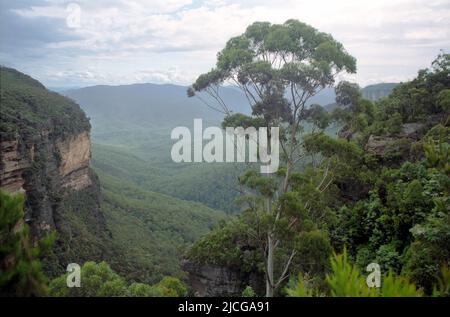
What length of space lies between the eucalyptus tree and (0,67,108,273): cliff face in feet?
38.1

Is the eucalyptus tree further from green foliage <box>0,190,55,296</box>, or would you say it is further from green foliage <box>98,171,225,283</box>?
green foliage <box>98,171,225,283</box>

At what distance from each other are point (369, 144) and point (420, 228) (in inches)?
222

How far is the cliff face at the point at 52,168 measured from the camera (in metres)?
20.5

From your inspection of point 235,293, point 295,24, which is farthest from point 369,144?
point 235,293

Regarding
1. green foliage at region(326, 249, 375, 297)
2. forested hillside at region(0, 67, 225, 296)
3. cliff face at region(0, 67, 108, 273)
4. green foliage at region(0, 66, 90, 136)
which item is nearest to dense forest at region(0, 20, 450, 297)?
green foliage at region(326, 249, 375, 297)

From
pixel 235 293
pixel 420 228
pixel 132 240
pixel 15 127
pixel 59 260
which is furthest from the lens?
pixel 132 240

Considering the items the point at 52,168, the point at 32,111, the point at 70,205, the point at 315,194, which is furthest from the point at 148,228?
the point at 315,194

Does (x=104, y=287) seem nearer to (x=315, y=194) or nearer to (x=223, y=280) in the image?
(x=223, y=280)

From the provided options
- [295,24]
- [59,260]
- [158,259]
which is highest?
[295,24]

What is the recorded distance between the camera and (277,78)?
30.1ft

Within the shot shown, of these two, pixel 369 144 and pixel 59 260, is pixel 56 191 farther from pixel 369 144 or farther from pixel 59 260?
pixel 369 144

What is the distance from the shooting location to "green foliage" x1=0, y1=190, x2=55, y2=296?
14.9 feet

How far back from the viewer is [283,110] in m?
9.70

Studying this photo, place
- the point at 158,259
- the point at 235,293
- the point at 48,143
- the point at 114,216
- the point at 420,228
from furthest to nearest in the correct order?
the point at 114,216 → the point at 158,259 → the point at 48,143 → the point at 235,293 → the point at 420,228
